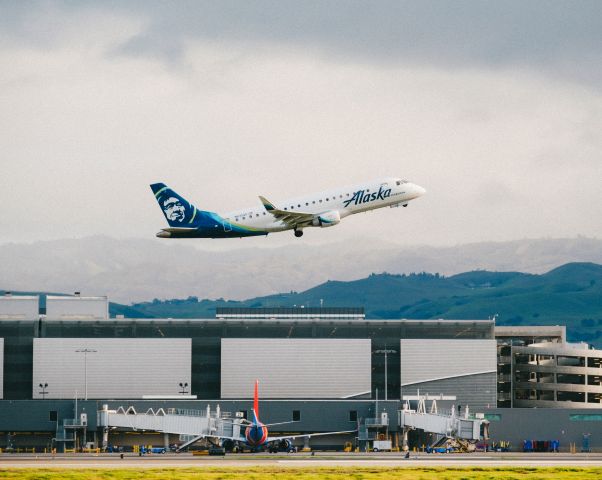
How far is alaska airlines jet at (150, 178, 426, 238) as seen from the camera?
599 ft

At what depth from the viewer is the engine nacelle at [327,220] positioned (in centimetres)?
18225

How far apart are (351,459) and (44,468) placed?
4088 centimetres

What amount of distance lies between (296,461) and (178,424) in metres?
33.4

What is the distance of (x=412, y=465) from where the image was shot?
150 metres

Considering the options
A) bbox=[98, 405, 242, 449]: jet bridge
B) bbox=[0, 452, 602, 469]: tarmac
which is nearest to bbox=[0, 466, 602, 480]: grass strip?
bbox=[0, 452, 602, 469]: tarmac

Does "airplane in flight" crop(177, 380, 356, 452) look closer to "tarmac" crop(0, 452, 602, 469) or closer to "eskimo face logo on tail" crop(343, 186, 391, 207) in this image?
"tarmac" crop(0, 452, 602, 469)

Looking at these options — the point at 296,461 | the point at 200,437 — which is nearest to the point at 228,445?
A: the point at 200,437

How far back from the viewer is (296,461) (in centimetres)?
15900

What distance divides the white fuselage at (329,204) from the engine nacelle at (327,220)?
1327 millimetres

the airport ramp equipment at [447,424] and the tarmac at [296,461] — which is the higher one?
the airport ramp equipment at [447,424]

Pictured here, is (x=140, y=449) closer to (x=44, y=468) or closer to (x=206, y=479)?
(x=44, y=468)

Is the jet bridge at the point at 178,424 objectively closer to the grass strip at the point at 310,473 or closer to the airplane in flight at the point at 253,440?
the airplane in flight at the point at 253,440

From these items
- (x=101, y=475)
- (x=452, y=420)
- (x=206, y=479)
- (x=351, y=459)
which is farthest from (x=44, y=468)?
(x=452, y=420)

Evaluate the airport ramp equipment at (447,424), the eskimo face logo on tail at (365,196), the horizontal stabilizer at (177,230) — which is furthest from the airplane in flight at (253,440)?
the eskimo face logo on tail at (365,196)
